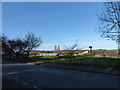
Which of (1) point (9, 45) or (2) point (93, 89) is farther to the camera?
(1) point (9, 45)

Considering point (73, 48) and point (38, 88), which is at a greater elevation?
point (73, 48)

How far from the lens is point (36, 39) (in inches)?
1479

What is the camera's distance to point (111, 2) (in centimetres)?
1725

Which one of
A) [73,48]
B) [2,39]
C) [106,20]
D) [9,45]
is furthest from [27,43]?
[106,20]

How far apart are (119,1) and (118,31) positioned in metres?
3.20

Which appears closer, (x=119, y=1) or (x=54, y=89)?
(x=54, y=89)

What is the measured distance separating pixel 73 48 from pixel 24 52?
1632 cm

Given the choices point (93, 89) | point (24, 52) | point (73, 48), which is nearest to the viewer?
point (93, 89)

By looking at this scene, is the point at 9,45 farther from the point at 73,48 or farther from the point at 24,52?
the point at 73,48

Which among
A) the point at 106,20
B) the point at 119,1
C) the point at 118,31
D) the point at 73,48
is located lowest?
the point at 73,48

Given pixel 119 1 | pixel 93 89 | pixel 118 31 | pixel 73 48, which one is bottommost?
pixel 93 89

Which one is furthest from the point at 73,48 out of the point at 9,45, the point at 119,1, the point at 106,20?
the point at 9,45

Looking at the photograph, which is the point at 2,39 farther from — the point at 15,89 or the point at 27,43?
the point at 15,89

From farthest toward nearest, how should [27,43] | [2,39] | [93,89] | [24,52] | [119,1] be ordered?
[2,39], [24,52], [27,43], [119,1], [93,89]
